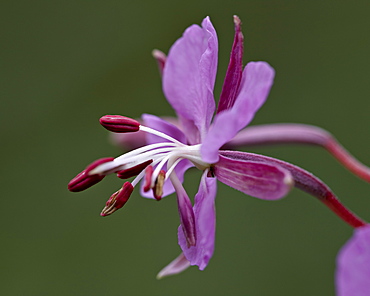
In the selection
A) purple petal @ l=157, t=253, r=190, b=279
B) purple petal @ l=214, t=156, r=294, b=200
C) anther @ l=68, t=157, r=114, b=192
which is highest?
anther @ l=68, t=157, r=114, b=192

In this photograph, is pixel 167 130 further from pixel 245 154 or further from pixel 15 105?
pixel 15 105

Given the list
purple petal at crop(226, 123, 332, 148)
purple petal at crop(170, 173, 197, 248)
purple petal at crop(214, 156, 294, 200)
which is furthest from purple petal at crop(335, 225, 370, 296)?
purple petal at crop(226, 123, 332, 148)

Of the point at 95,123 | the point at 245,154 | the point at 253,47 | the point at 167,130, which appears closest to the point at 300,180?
the point at 245,154

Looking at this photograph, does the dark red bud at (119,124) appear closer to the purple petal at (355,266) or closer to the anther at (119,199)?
the anther at (119,199)

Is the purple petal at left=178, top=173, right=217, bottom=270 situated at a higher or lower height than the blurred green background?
higher

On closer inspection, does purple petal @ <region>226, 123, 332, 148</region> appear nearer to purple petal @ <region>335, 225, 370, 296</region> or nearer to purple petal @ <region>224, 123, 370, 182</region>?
purple petal @ <region>224, 123, 370, 182</region>

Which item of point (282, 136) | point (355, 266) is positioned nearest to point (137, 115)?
point (282, 136)

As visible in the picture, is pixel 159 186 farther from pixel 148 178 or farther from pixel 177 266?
pixel 177 266
